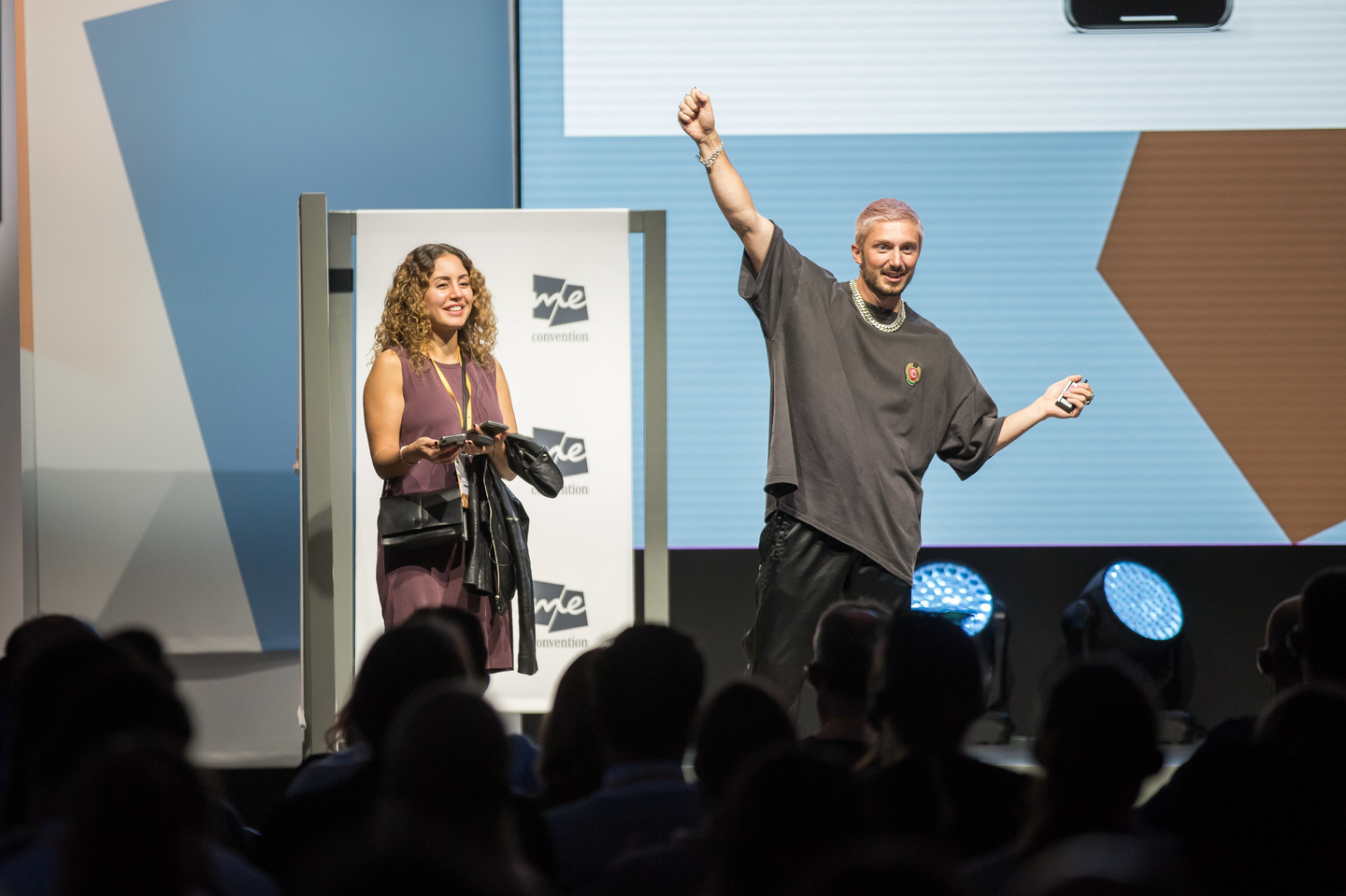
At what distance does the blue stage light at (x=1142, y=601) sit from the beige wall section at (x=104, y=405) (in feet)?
10.4

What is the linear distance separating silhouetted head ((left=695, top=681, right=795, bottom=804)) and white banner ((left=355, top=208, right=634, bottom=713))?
183 cm

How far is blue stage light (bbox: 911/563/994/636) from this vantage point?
409cm

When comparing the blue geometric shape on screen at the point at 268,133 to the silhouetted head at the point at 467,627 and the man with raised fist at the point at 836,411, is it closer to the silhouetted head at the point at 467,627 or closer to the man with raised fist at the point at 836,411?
the man with raised fist at the point at 836,411

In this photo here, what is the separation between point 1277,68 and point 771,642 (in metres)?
3.06

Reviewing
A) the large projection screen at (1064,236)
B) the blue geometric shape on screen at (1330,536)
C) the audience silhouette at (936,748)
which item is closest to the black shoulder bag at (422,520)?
the audience silhouette at (936,748)

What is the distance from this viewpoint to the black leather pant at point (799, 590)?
2.92m

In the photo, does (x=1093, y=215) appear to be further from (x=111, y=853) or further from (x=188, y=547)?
(x=111, y=853)

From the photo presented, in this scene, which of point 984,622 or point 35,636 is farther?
point 984,622

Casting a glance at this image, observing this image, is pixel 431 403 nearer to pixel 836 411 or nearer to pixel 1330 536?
pixel 836 411

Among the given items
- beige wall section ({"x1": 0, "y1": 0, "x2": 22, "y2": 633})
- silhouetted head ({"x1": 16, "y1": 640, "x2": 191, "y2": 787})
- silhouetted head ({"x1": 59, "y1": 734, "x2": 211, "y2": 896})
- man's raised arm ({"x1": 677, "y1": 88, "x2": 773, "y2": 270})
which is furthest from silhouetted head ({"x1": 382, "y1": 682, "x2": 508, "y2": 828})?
beige wall section ({"x1": 0, "y1": 0, "x2": 22, "y2": 633})

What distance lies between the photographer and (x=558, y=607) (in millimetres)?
3350

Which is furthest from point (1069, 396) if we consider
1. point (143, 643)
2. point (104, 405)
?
point (104, 405)

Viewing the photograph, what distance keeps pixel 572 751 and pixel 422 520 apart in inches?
47.3

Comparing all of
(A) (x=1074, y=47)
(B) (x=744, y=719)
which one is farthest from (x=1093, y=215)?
(B) (x=744, y=719)
